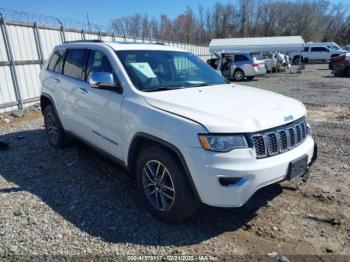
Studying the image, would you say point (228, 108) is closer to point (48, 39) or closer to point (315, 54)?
point (48, 39)

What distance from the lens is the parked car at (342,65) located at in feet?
59.4

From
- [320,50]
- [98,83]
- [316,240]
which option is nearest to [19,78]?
[98,83]

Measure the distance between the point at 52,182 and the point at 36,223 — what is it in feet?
3.43

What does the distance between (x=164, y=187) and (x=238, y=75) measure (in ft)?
54.5

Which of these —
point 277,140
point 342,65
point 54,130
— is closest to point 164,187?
point 277,140

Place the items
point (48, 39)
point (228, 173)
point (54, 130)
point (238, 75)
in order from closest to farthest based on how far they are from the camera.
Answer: point (228, 173)
point (54, 130)
point (48, 39)
point (238, 75)

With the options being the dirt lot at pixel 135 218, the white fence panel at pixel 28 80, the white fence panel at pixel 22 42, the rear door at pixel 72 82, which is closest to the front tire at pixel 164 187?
the dirt lot at pixel 135 218

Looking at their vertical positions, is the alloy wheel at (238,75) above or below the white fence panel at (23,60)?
below

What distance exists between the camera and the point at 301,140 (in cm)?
331

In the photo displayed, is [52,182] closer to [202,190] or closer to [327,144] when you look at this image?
[202,190]

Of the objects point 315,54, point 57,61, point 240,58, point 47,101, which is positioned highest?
point 57,61

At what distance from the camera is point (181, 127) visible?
9.14ft

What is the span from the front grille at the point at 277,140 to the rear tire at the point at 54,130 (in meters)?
3.63

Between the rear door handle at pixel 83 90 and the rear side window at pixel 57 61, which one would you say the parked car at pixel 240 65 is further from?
the rear door handle at pixel 83 90
